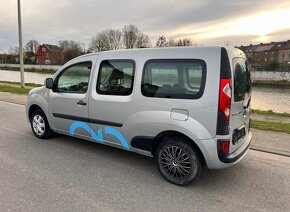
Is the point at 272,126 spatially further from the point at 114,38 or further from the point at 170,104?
the point at 114,38

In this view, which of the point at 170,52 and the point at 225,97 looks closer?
the point at 225,97

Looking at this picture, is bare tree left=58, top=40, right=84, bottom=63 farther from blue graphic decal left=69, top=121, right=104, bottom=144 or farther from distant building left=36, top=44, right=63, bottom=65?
blue graphic decal left=69, top=121, right=104, bottom=144

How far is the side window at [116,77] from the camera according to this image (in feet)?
12.6

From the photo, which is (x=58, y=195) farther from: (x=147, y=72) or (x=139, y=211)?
(x=147, y=72)

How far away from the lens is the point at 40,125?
541 cm

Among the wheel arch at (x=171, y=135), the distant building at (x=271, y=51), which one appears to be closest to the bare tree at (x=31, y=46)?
the distant building at (x=271, y=51)

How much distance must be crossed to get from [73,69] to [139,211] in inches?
114

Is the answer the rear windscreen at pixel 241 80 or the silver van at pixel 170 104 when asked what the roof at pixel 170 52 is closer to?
the silver van at pixel 170 104

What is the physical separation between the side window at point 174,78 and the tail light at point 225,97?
0.24 meters

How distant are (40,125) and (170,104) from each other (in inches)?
127

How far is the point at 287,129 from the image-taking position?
643 centimetres

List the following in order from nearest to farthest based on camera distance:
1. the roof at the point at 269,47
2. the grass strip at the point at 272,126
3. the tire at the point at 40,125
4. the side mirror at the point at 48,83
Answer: the side mirror at the point at 48,83
the tire at the point at 40,125
the grass strip at the point at 272,126
the roof at the point at 269,47

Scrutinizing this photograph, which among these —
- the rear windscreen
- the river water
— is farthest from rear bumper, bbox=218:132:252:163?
the river water

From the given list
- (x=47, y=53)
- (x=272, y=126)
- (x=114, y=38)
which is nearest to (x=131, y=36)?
(x=114, y=38)
